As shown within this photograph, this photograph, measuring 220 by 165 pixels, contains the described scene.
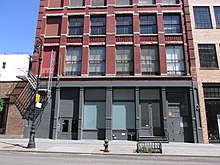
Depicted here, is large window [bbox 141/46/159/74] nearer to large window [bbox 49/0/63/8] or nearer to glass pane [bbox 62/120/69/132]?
glass pane [bbox 62/120/69/132]

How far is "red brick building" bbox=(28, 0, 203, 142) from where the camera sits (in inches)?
827

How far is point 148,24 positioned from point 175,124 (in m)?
11.9

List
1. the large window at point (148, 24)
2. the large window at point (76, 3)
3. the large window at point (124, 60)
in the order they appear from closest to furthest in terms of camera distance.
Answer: the large window at point (124, 60) → the large window at point (148, 24) → the large window at point (76, 3)

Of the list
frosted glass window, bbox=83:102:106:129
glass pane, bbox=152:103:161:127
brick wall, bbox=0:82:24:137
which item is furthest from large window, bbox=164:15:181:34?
brick wall, bbox=0:82:24:137

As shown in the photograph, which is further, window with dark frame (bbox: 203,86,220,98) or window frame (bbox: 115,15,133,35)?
window frame (bbox: 115,15,133,35)

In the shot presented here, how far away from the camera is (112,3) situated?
24.5m

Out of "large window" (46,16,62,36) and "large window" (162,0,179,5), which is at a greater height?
"large window" (162,0,179,5)

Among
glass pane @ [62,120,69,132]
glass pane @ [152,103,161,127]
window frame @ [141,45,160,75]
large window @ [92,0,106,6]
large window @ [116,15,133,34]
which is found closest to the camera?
glass pane @ [152,103,161,127]

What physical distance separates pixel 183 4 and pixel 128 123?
15518 mm

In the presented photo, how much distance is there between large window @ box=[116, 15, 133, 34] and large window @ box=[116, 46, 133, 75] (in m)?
2.05

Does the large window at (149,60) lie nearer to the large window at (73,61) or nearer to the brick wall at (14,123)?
the large window at (73,61)

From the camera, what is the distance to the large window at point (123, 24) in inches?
938

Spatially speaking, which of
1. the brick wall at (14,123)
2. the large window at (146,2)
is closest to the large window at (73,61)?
the brick wall at (14,123)

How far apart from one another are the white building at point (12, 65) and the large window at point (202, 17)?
21.3 metres
